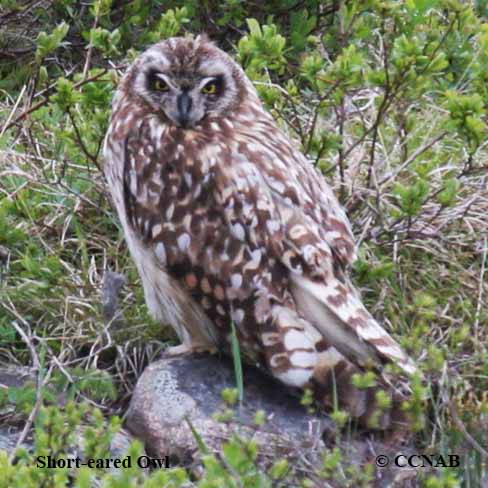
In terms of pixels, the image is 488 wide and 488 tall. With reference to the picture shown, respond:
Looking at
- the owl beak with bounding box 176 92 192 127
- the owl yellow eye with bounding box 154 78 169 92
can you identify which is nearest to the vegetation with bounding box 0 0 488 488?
the owl yellow eye with bounding box 154 78 169 92

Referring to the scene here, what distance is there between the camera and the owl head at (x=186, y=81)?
4.32 m

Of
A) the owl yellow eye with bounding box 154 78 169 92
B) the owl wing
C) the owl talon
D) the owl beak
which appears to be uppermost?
the owl yellow eye with bounding box 154 78 169 92

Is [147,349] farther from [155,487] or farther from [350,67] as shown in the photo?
[155,487]

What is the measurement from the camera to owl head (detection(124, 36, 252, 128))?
4316 mm

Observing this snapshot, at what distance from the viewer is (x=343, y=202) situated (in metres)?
5.09

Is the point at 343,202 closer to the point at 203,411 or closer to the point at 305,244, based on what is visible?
the point at 305,244

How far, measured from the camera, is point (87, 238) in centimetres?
511

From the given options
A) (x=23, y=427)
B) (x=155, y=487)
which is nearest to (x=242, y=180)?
(x=23, y=427)

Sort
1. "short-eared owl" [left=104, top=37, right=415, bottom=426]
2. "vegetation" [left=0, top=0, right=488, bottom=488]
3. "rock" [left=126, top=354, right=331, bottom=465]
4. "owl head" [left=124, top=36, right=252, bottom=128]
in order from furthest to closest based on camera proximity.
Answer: "vegetation" [left=0, top=0, right=488, bottom=488] < "owl head" [left=124, top=36, right=252, bottom=128] < "short-eared owl" [left=104, top=37, right=415, bottom=426] < "rock" [left=126, top=354, right=331, bottom=465]

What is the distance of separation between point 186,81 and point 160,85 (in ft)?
0.37

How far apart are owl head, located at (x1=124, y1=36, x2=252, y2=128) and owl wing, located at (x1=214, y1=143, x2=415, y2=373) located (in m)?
0.22

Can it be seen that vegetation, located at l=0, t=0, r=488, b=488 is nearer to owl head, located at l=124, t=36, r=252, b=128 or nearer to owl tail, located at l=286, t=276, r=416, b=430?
owl tail, located at l=286, t=276, r=416, b=430

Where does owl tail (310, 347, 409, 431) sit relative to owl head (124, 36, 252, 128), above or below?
below

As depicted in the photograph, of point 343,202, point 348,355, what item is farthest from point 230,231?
point 343,202
